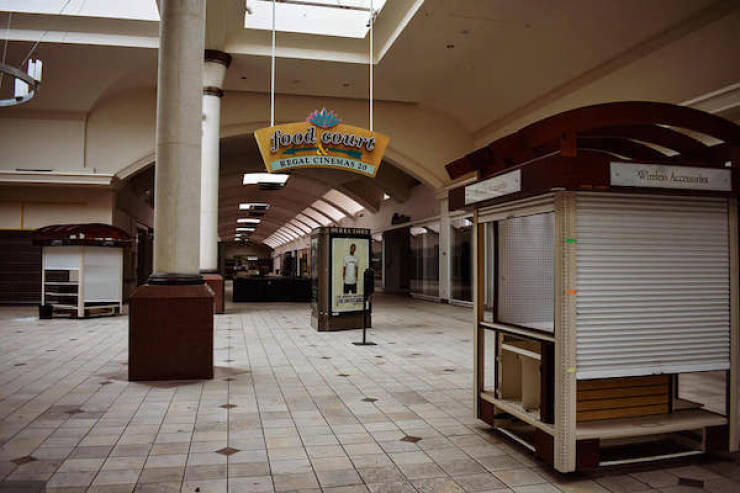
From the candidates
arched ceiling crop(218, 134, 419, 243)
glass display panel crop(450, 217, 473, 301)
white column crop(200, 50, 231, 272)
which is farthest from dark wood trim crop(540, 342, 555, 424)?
arched ceiling crop(218, 134, 419, 243)

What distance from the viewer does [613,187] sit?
353cm

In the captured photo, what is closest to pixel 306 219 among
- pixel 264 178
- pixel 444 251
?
pixel 264 178

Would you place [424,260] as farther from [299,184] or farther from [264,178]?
[264,178]

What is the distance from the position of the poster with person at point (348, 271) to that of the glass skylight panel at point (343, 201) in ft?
58.3

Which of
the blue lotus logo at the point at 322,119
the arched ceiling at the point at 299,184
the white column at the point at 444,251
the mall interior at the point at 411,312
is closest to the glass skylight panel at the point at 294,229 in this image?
the arched ceiling at the point at 299,184

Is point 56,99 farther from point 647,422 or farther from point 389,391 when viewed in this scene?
point 647,422

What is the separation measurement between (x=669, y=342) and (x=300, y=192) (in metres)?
26.5

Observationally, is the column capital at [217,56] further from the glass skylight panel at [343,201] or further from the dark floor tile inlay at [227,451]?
the glass skylight panel at [343,201]

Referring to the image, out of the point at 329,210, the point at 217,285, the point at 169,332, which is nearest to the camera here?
the point at 169,332

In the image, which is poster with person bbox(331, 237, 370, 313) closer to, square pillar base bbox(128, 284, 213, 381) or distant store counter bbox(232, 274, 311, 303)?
square pillar base bbox(128, 284, 213, 381)

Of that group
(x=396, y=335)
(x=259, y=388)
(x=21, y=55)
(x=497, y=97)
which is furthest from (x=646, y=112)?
(x=21, y=55)

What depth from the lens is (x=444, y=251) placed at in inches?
757

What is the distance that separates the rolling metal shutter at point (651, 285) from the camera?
11.9 feet

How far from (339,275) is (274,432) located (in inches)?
268
